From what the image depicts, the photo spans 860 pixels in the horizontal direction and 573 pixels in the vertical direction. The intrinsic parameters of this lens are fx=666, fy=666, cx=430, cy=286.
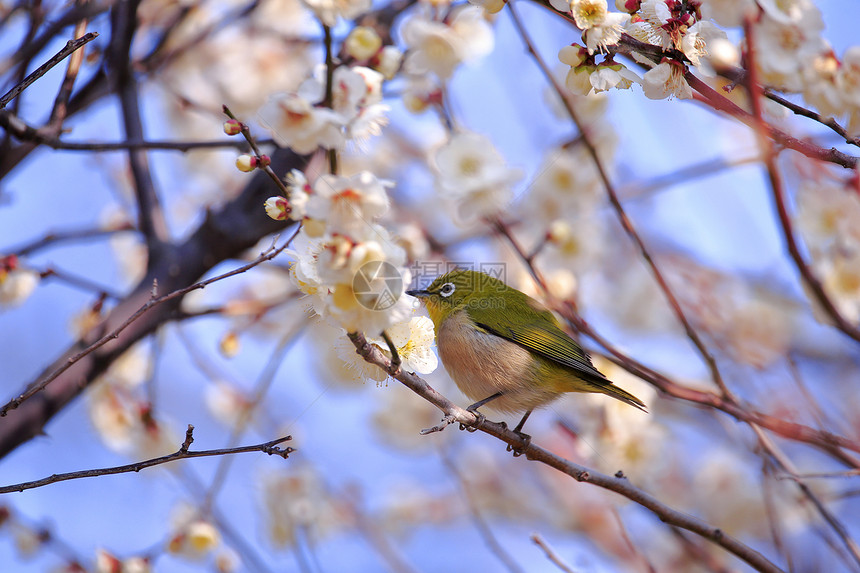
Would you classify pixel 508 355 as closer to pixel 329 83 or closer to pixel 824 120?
pixel 824 120

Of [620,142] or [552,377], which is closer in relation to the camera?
[552,377]

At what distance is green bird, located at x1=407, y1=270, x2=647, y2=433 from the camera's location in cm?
393

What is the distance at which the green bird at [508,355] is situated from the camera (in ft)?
12.9

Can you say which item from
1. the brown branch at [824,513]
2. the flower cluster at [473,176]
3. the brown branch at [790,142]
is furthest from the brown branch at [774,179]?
the flower cluster at [473,176]

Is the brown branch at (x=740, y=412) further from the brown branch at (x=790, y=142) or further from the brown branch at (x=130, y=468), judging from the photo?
the brown branch at (x=130, y=468)

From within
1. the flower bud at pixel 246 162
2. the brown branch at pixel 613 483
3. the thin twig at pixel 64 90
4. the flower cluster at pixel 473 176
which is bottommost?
the brown branch at pixel 613 483

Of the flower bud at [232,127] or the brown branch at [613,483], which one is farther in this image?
the brown branch at [613,483]

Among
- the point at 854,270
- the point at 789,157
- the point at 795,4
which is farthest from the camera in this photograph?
the point at 789,157

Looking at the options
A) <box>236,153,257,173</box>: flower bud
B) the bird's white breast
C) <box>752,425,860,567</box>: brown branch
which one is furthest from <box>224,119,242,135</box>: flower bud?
the bird's white breast

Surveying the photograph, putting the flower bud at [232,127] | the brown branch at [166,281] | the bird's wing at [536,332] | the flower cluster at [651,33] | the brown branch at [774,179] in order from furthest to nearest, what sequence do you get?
the bird's wing at [536,332] < the brown branch at [166,281] < the flower cluster at [651,33] < the flower bud at [232,127] < the brown branch at [774,179]

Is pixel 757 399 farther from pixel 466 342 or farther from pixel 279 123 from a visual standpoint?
pixel 279 123

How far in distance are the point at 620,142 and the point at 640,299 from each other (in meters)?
2.18

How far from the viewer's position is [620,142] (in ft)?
15.5

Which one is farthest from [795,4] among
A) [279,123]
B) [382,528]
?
[382,528]
